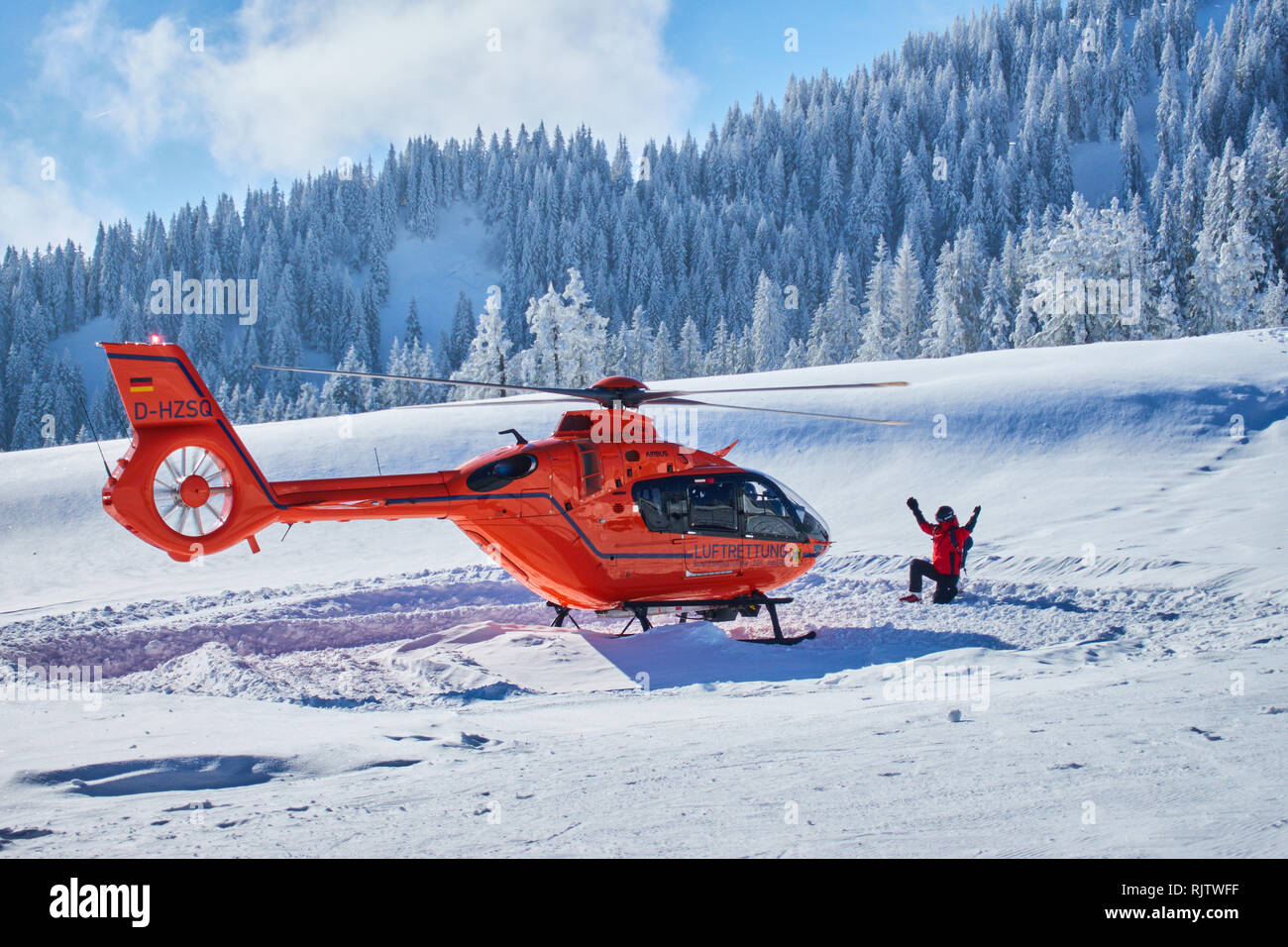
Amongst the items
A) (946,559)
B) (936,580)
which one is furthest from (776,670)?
(946,559)

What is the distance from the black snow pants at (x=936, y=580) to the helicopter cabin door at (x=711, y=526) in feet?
8.21

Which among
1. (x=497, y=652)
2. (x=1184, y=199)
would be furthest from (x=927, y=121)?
(x=497, y=652)

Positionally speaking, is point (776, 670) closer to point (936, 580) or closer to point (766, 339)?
point (936, 580)

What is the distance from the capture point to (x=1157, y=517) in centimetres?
1258

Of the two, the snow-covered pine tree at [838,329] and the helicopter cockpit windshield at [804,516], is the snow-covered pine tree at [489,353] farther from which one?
the helicopter cockpit windshield at [804,516]

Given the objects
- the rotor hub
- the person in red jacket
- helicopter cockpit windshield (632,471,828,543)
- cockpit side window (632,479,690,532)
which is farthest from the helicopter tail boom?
the person in red jacket

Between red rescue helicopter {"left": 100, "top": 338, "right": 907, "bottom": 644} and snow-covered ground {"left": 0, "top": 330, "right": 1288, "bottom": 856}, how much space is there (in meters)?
0.91

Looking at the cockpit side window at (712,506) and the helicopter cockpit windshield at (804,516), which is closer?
the cockpit side window at (712,506)

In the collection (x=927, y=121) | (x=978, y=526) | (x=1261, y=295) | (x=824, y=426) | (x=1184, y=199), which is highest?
(x=927, y=121)

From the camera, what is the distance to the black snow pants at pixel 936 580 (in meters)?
10.9

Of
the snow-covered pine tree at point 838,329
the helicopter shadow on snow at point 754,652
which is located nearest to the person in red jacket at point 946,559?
the helicopter shadow on snow at point 754,652
